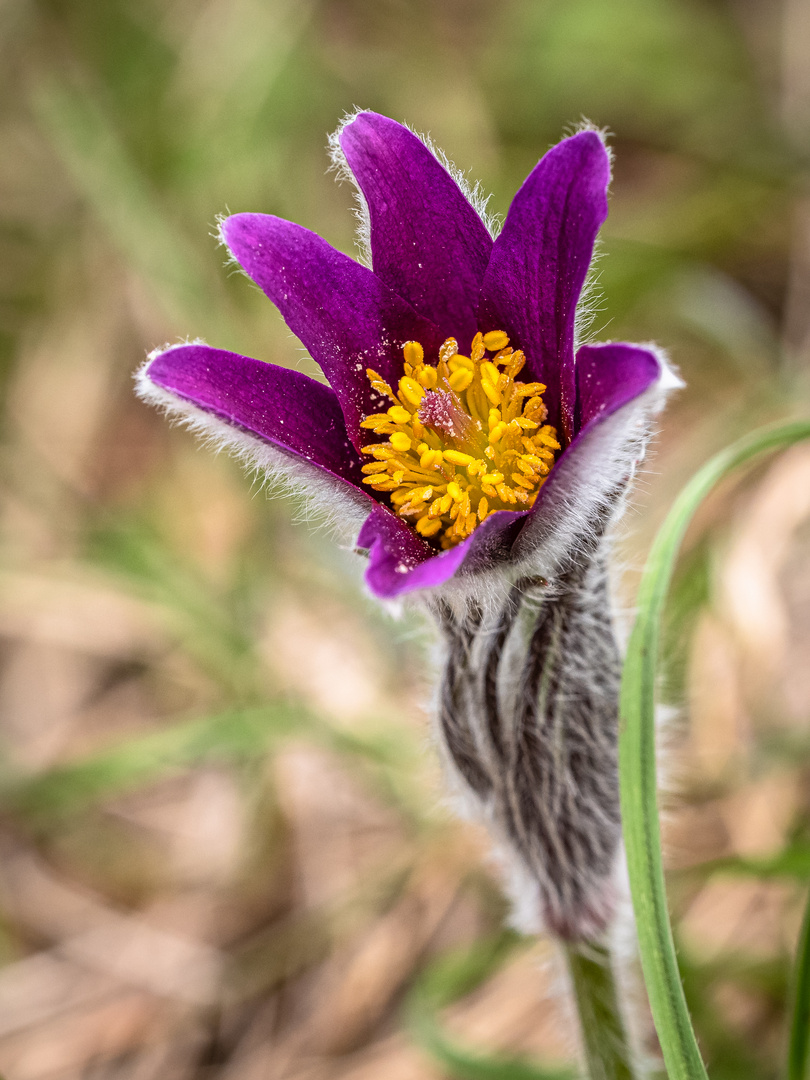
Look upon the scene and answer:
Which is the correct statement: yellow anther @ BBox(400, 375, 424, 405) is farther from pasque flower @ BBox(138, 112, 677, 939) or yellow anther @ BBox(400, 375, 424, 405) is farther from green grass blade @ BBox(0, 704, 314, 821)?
green grass blade @ BBox(0, 704, 314, 821)

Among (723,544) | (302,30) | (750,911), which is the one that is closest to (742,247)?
(723,544)

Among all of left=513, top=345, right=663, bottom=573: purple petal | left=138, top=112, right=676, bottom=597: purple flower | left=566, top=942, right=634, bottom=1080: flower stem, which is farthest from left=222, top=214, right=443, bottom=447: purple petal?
left=566, top=942, right=634, bottom=1080: flower stem

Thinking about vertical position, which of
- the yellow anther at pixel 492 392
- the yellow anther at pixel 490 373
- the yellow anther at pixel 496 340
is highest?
the yellow anther at pixel 496 340

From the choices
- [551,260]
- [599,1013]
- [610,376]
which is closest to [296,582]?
[599,1013]

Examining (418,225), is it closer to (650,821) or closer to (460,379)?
(460,379)

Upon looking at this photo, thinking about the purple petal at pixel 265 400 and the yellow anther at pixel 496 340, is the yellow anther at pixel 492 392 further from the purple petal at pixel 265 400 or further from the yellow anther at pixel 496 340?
the purple petal at pixel 265 400

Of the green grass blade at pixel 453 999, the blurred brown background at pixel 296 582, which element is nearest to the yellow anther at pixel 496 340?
the blurred brown background at pixel 296 582
